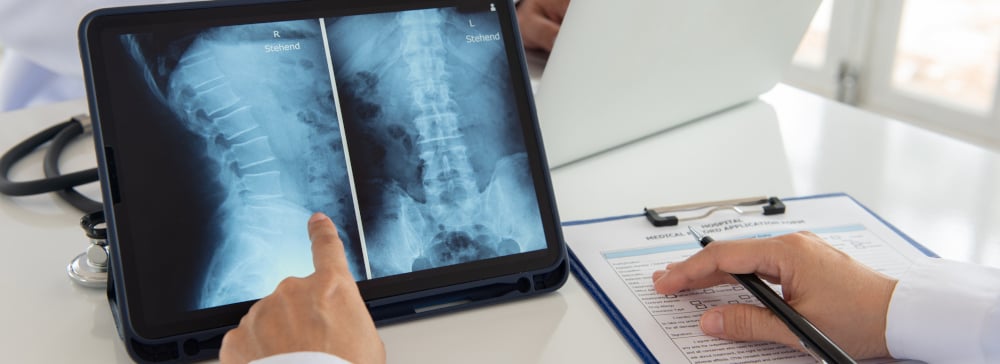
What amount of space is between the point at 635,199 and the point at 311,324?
0.48 m

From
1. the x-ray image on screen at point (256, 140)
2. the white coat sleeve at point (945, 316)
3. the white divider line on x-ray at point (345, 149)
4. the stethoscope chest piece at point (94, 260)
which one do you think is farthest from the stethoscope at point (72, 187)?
the white coat sleeve at point (945, 316)

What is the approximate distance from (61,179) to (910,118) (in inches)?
104

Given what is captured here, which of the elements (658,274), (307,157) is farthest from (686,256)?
(307,157)

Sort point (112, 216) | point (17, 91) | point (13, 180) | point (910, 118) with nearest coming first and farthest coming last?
point (112, 216), point (13, 180), point (17, 91), point (910, 118)

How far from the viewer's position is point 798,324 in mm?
679

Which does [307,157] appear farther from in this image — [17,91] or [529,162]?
[17,91]

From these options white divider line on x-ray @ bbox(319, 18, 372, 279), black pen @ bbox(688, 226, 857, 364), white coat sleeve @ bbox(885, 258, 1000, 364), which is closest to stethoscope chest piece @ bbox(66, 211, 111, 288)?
white divider line on x-ray @ bbox(319, 18, 372, 279)

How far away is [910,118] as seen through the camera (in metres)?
2.84

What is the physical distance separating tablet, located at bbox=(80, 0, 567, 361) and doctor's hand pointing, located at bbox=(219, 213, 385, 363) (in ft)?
0.16

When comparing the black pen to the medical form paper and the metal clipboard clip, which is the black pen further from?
the metal clipboard clip

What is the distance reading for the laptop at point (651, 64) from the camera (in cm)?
97

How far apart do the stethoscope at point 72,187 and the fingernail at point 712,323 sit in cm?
51

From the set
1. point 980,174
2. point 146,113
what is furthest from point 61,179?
point 980,174

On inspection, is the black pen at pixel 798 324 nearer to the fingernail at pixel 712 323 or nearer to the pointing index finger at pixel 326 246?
the fingernail at pixel 712 323
